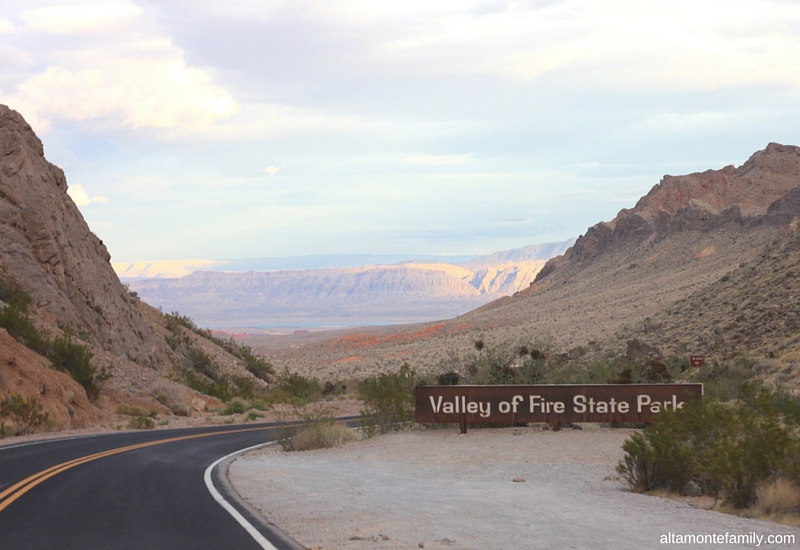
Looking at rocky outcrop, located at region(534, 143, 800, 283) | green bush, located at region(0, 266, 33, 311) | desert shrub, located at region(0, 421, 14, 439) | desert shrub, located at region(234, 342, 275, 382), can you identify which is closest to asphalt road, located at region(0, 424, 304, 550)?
desert shrub, located at region(0, 421, 14, 439)

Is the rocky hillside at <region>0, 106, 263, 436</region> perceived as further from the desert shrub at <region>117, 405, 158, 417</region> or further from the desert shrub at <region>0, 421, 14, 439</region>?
the desert shrub at <region>0, 421, 14, 439</region>

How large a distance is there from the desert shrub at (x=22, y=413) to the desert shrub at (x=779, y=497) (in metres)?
19.6

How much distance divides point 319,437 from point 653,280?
72.6 m

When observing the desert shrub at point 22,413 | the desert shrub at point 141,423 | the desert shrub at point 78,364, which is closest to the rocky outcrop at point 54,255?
the desert shrub at point 78,364

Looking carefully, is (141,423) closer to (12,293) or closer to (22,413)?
(22,413)

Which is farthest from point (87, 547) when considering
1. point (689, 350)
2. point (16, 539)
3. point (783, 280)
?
point (783, 280)

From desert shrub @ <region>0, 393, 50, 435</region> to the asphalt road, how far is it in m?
3.78

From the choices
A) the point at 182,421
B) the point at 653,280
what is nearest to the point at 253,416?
the point at 182,421

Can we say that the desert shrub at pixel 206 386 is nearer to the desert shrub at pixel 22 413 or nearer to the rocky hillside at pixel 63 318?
the rocky hillside at pixel 63 318

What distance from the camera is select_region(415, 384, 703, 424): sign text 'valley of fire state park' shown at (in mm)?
19609

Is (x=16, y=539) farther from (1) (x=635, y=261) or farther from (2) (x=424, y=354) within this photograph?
(1) (x=635, y=261)

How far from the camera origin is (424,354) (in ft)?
243

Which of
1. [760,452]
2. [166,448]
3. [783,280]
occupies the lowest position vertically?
[166,448]

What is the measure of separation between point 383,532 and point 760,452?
5229 millimetres
